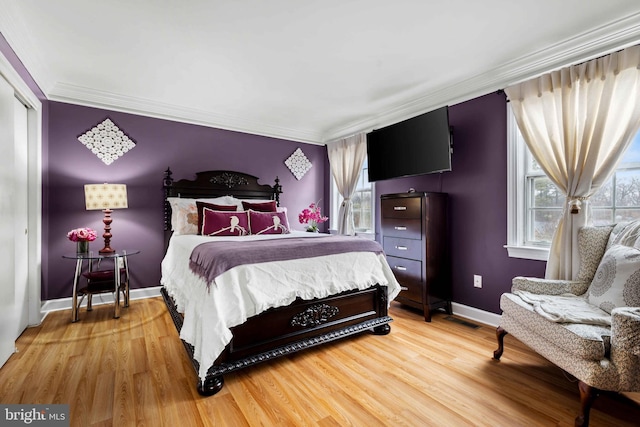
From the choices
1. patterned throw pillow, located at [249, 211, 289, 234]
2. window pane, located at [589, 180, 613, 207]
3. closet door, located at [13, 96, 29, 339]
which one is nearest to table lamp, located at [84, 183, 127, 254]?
closet door, located at [13, 96, 29, 339]

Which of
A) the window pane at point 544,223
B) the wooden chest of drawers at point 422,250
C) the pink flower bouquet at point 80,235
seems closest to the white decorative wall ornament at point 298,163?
the wooden chest of drawers at point 422,250

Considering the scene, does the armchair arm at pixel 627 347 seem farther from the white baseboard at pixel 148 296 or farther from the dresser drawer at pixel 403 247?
the dresser drawer at pixel 403 247

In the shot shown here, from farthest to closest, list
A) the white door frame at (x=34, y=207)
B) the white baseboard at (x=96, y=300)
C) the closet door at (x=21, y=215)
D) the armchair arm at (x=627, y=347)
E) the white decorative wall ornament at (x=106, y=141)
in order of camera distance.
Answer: the white decorative wall ornament at (x=106, y=141)
the white baseboard at (x=96, y=300)
the white door frame at (x=34, y=207)
the closet door at (x=21, y=215)
the armchair arm at (x=627, y=347)

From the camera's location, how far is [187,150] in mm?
4109

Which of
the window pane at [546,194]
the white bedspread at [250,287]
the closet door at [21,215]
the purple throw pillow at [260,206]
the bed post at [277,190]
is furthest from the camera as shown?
the bed post at [277,190]

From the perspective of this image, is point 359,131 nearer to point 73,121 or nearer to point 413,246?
point 413,246

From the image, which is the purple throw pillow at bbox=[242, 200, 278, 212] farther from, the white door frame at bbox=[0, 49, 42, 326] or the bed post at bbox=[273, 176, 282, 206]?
the white door frame at bbox=[0, 49, 42, 326]

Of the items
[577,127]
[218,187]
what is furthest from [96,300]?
[577,127]

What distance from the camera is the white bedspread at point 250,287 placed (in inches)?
72.1

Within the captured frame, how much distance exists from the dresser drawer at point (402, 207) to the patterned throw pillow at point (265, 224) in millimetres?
1243

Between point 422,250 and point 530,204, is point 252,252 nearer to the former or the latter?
point 422,250

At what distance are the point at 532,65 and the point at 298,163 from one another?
335 cm

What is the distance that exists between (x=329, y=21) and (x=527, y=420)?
275 centimetres

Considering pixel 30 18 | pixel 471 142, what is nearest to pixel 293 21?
pixel 30 18
